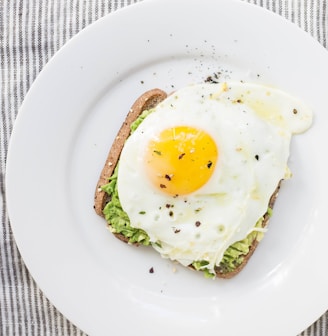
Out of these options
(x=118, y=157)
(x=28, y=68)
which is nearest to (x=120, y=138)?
(x=118, y=157)

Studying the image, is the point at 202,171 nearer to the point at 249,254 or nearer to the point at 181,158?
the point at 181,158

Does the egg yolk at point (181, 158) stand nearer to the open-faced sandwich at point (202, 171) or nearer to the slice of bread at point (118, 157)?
the open-faced sandwich at point (202, 171)

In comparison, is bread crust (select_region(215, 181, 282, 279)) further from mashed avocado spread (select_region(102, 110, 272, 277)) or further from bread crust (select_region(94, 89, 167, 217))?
bread crust (select_region(94, 89, 167, 217))

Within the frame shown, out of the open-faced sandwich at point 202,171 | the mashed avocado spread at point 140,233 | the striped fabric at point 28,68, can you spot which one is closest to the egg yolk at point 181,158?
the open-faced sandwich at point 202,171

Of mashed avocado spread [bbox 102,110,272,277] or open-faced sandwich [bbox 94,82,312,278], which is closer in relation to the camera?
open-faced sandwich [bbox 94,82,312,278]

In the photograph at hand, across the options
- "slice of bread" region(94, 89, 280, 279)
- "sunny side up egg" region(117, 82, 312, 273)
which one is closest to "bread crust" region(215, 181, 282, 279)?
"slice of bread" region(94, 89, 280, 279)

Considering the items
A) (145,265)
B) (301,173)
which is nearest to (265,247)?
(301,173)

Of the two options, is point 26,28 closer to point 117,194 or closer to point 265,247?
point 117,194
